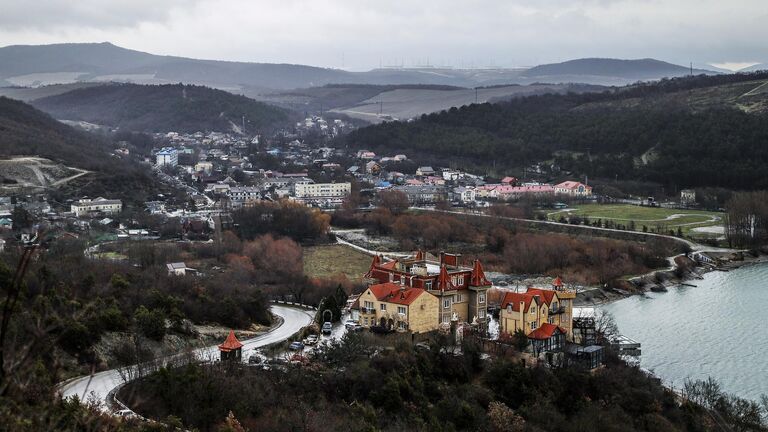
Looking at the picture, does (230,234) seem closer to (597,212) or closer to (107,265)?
(107,265)

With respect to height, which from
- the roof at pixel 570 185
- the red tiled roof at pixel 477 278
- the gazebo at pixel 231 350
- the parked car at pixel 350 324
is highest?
the red tiled roof at pixel 477 278

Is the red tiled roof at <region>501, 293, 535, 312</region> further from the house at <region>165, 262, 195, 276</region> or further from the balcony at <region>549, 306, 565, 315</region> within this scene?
the house at <region>165, 262, 195, 276</region>

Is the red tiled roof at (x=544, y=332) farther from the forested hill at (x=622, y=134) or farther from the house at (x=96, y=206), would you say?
the forested hill at (x=622, y=134)

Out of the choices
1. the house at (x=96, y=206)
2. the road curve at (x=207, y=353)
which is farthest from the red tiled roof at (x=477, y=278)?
the house at (x=96, y=206)

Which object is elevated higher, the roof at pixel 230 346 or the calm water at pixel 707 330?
the roof at pixel 230 346

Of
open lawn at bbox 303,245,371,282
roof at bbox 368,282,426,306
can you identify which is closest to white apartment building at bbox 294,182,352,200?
open lawn at bbox 303,245,371,282

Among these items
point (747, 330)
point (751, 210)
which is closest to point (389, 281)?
point (747, 330)

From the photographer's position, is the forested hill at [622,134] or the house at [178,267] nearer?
the house at [178,267]

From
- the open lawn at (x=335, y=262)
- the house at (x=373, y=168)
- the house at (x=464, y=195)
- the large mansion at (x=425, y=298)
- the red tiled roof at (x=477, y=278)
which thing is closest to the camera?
the large mansion at (x=425, y=298)

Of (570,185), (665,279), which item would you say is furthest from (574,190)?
(665,279)
